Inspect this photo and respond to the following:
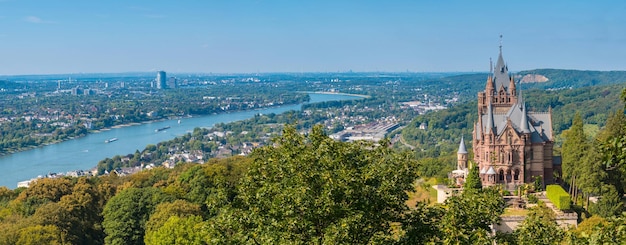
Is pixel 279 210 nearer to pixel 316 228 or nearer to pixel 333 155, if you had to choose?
pixel 316 228

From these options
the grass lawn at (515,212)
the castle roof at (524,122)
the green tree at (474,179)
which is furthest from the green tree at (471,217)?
the castle roof at (524,122)

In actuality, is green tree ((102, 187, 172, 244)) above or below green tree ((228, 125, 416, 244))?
below

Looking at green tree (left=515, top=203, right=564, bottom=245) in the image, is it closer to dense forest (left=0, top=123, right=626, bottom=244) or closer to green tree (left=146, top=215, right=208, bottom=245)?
dense forest (left=0, top=123, right=626, bottom=244)

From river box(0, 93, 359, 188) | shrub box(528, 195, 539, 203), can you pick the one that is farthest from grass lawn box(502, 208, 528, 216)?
river box(0, 93, 359, 188)

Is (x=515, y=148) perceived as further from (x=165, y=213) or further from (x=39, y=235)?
(x=39, y=235)

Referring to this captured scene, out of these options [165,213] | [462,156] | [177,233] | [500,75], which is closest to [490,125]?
[462,156]

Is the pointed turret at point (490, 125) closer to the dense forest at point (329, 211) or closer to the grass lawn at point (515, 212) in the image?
the grass lawn at point (515, 212)
